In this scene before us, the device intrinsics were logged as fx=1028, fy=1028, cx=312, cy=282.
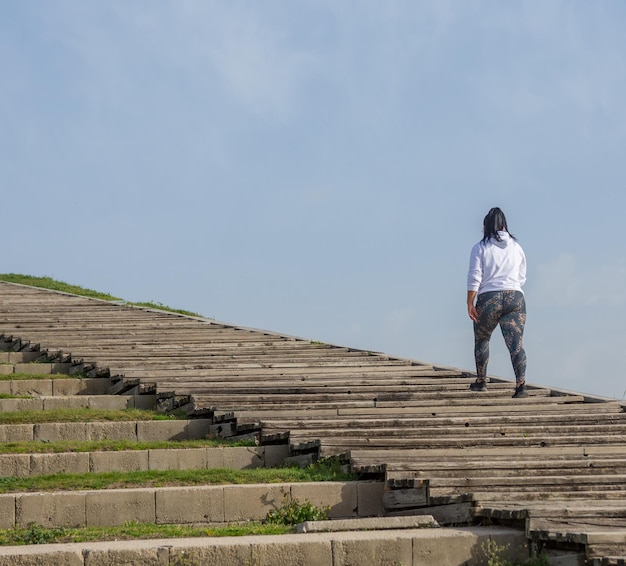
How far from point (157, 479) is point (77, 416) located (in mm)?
2493

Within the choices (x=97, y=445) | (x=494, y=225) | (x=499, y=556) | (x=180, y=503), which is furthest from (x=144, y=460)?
(x=494, y=225)

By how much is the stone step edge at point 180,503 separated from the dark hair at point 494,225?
12.9 ft

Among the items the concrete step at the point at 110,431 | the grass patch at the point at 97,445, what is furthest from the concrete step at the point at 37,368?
the grass patch at the point at 97,445

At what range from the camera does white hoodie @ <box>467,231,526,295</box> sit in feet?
37.1

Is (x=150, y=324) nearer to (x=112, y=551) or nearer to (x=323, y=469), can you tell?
(x=323, y=469)

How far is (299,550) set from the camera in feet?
22.2

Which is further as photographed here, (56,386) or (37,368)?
(37,368)

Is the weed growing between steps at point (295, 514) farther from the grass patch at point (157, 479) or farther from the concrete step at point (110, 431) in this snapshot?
the concrete step at point (110, 431)

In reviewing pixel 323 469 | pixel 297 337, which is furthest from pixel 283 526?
pixel 297 337

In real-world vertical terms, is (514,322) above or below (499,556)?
above

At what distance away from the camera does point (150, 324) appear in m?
18.5

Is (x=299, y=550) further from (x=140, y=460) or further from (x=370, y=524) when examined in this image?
(x=140, y=460)

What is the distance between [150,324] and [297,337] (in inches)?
111

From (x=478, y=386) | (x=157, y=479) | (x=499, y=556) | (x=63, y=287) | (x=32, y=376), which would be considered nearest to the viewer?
(x=499, y=556)
